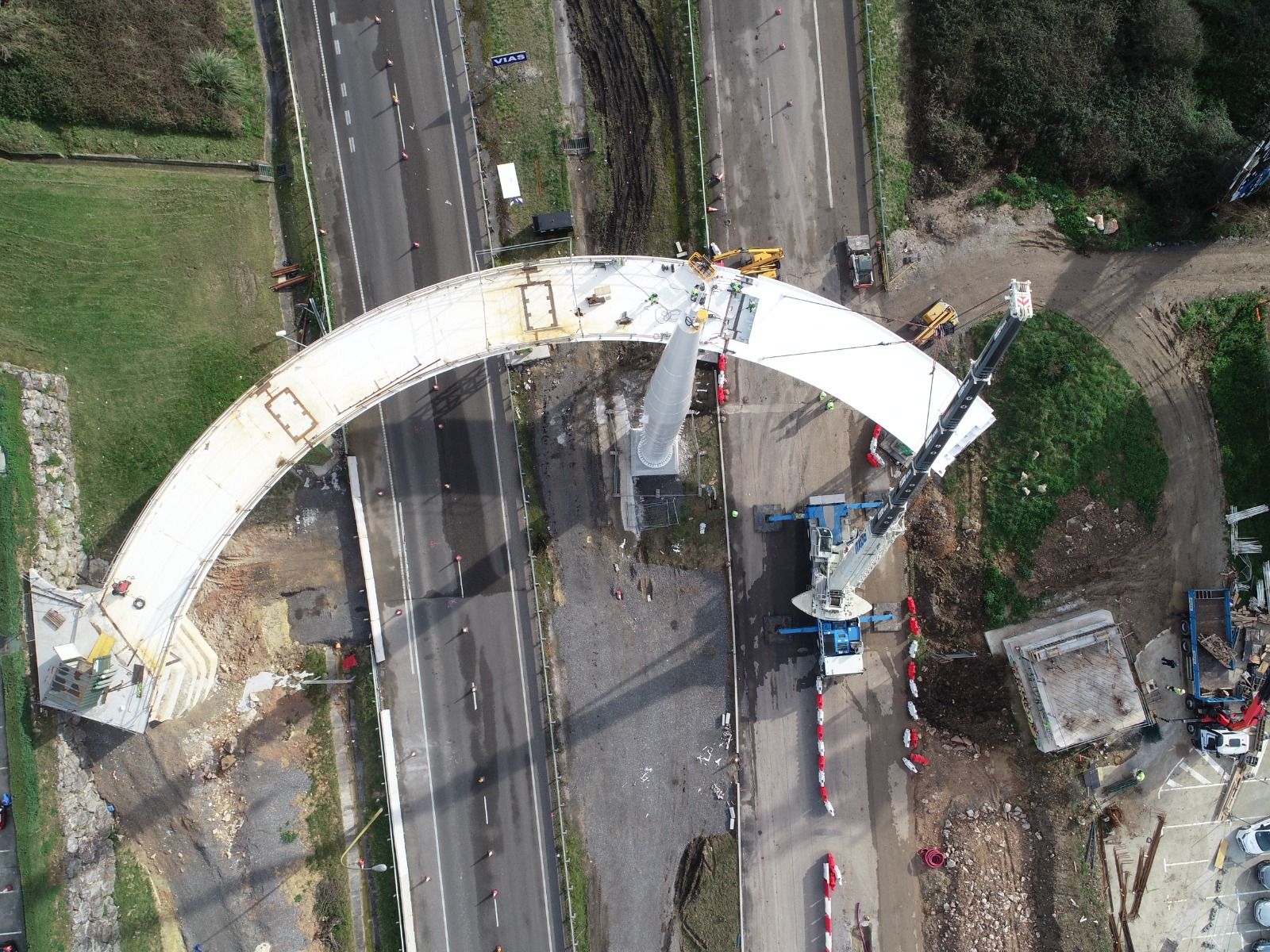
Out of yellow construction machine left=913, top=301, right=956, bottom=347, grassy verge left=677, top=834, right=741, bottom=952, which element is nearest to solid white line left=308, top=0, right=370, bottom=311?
yellow construction machine left=913, top=301, right=956, bottom=347

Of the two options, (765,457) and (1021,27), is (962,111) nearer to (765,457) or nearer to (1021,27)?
(1021,27)

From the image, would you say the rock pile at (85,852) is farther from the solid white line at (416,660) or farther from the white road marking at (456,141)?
the white road marking at (456,141)

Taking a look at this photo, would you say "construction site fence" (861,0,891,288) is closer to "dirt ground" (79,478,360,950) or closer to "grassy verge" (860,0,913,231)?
"grassy verge" (860,0,913,231)

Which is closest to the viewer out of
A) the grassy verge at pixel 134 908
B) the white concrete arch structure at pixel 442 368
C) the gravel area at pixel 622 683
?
the white concrete arch structure at pixel 442 368

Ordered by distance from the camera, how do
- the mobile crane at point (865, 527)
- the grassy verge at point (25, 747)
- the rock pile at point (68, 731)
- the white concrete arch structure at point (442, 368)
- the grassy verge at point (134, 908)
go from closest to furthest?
the mobile crane at point (865, 527) → the white concrete arch structure at point (442, 368) → the grassy verge at point (25, 747) → the rock pile at point (68, 731) → the grassy verge at point (134, 908)

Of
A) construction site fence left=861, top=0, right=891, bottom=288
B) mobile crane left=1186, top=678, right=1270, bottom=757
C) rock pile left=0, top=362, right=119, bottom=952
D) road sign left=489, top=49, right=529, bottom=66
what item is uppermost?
road sign left=489, top=49, right=529, bottom=66

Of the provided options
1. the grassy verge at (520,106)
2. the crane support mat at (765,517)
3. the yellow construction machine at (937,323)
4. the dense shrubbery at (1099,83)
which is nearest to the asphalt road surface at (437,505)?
the grassy verge at (520,106)
